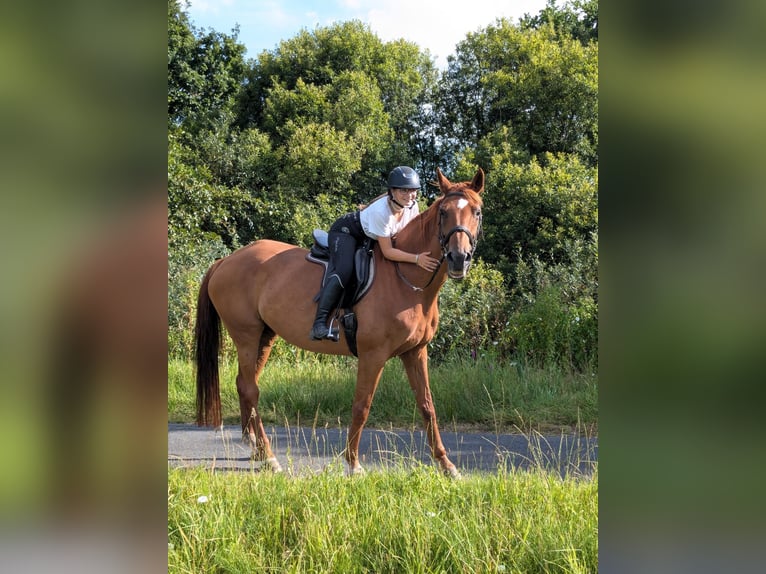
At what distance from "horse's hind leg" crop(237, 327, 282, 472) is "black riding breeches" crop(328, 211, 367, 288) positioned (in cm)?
128

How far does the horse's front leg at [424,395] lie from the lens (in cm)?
489

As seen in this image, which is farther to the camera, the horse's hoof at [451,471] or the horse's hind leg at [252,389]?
the horse's hind leg at [252,389]

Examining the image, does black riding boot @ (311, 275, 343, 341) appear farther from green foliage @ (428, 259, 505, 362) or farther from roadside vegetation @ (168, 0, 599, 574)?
green foliage @ (428, 259, 505, 362)

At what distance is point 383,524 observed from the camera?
301 cm

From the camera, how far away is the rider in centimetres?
490

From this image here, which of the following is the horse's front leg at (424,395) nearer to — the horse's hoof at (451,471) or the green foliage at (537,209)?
the horse's hoof at (451,471)

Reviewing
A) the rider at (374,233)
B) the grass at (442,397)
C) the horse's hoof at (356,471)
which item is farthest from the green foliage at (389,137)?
the horse's hoof at (356,471)

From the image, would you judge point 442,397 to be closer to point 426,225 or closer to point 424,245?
point 424,245

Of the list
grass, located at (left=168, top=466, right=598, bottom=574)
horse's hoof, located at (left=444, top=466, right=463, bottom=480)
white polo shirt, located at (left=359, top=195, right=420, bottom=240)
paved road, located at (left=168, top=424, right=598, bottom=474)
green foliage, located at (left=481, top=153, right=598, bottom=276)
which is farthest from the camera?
green foliage, located at (left=481, top=153, right=598, bottom=276)

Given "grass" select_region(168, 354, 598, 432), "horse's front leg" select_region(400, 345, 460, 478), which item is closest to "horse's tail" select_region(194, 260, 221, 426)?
"grass" select_region(168, 354, 598, 432)

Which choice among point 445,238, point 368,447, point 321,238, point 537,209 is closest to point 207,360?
point 321,238
